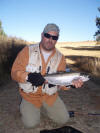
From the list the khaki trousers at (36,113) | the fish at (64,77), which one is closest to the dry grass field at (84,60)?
the khaki trousers at (36,113)

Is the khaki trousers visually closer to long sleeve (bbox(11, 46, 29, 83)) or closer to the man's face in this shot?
long sleeve (bbox(11, 46, 29, 83))

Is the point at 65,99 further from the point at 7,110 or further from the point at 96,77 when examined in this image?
the point at 96,77

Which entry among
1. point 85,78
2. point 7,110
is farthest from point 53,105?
point 7,110

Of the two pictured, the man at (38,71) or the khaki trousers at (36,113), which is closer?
the man at (38,71)

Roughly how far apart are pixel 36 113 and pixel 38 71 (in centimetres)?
96

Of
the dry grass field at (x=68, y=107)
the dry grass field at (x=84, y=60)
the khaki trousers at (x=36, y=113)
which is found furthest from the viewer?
the dry grass field at (x=84, y=60)

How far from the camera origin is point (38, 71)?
396cm

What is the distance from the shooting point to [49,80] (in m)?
3.63

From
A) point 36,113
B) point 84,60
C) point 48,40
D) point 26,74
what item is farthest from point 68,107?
point 84,60

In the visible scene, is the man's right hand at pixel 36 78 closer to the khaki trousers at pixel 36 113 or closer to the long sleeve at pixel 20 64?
the long sleeve at pixel 20 64

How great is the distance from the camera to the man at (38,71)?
3.90m

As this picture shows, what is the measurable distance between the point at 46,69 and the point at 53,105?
93 centimetres

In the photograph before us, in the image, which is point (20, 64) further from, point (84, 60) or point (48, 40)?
point (84, 60)

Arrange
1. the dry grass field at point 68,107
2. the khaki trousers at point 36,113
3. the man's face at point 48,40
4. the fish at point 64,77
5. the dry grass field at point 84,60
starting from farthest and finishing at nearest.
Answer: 1. the dry grass field at point 84,60
2. the dry grass field at point 68,107
3. the khaki trousers at point 36,113
4. the man's face at point 48,40
5. the fish at point 64,77
